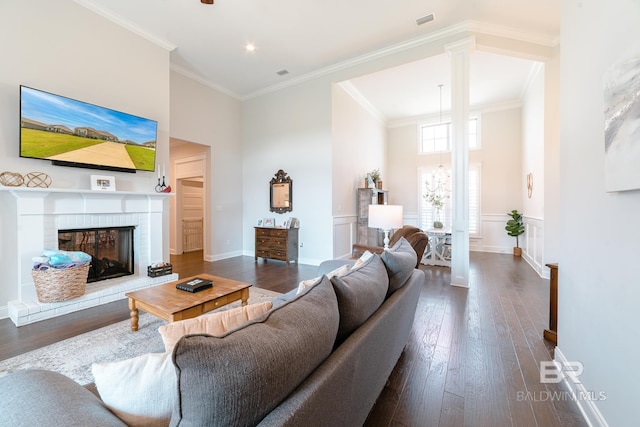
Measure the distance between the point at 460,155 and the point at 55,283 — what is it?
5.17 m

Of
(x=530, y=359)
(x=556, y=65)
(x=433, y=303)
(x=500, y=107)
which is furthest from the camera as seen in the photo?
(x=500, y=107)

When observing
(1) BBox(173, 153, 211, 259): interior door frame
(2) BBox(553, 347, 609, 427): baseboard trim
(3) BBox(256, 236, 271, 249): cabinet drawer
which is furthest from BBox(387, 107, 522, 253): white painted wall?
(1) BBox(173, 153, 211, 259): interior door frame

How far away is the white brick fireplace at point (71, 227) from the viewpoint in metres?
2.74

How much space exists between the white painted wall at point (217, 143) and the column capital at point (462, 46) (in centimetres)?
453

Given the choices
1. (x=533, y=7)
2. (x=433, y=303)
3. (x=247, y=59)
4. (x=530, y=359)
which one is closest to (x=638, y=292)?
(x=530, y=359)

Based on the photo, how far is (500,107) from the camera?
6.57 meters

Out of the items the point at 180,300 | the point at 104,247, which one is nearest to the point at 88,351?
the point at 180,300

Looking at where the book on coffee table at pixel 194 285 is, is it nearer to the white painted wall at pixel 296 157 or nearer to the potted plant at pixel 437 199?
the white painted wall at pixel 296 157

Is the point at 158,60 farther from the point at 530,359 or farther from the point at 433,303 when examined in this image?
the point at 530,359

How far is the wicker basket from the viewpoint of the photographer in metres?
2.70

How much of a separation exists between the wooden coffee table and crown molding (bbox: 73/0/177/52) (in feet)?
12.1

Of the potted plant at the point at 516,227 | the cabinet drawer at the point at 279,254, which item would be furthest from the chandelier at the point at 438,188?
the cabinet drawer at the point at 279,254

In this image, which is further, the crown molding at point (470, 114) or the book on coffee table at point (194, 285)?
the crown molding at point (470, 114)

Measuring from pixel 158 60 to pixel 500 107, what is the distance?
24.8ft
